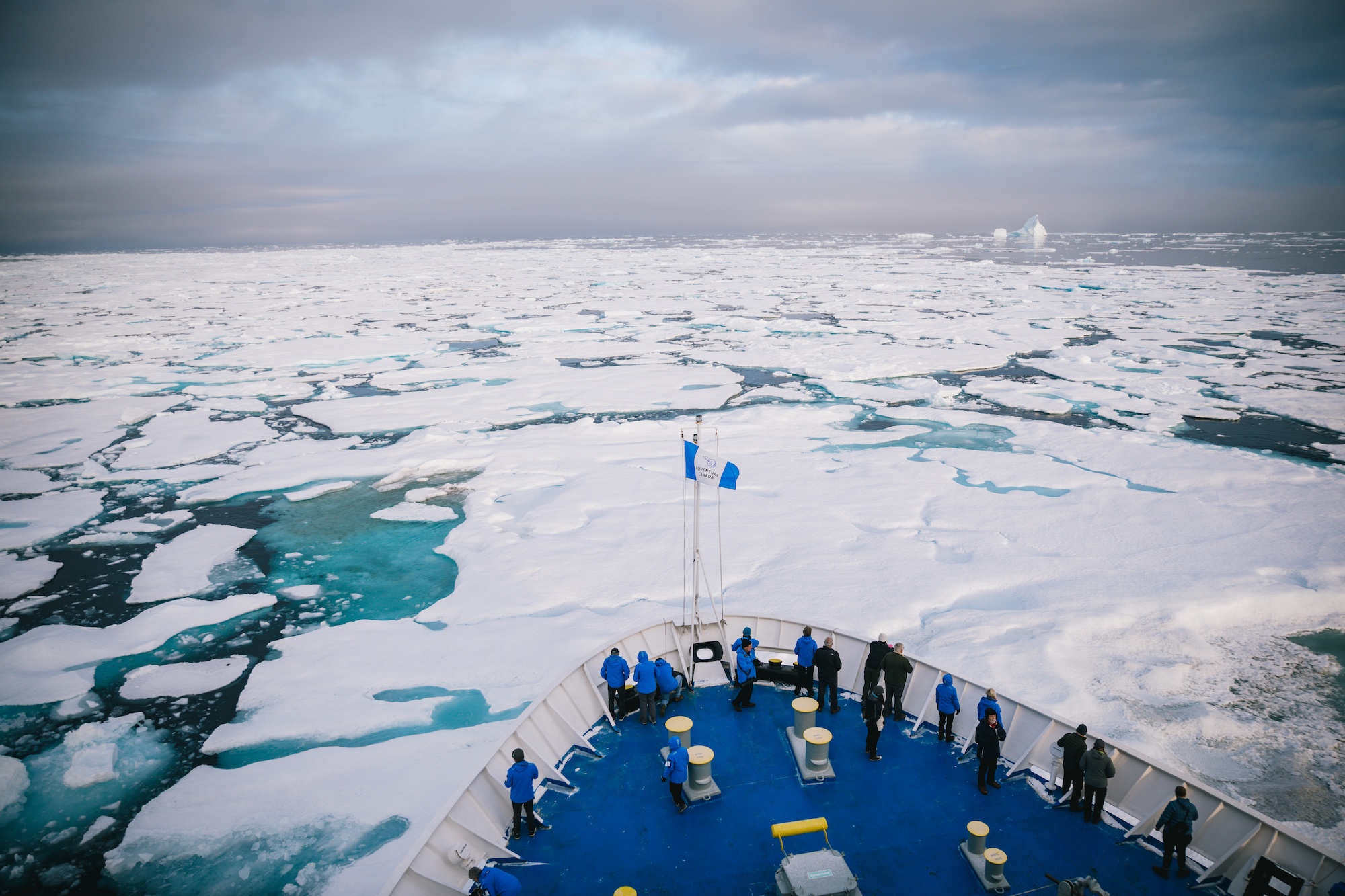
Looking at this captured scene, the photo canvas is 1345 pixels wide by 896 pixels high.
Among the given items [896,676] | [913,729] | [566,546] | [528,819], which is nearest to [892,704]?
[913,729]

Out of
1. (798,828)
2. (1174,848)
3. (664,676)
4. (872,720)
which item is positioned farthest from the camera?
(664,676)

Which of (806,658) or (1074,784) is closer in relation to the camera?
(1074,784)

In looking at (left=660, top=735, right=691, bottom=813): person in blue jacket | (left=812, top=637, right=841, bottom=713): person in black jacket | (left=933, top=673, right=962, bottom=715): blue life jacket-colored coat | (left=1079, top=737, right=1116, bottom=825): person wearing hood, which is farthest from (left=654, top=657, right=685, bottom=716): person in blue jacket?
(left=1079, top=737, right=1116, bottom=825): person wearing hood

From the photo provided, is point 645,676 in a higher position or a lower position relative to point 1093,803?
higher

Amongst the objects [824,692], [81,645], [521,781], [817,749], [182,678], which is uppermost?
[521,781]

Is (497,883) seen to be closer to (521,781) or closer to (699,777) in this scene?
(521,781)

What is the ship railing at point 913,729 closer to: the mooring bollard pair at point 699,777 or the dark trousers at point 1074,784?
the dark trousers at point 1074,784
